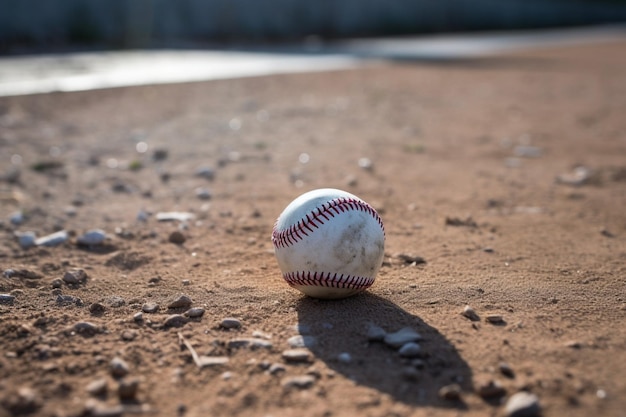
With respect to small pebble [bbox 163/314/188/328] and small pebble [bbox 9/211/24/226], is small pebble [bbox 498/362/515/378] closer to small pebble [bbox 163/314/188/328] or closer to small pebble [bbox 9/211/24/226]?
small pebble [bbox 163/314/188/328]

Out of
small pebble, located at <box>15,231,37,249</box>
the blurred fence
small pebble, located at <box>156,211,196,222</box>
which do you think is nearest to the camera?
small pebble, located at <box>15,231,37,249</box>

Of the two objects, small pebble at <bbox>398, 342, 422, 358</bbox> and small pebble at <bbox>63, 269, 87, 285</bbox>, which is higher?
small pebble at <bbox>63, 269, 87, 285</bbox>

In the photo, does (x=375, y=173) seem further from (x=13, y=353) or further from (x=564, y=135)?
(x=13, y=353)

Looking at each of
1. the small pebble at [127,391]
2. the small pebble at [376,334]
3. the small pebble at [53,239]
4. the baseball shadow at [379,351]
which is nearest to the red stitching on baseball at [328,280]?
the baseball shadow at [379,351]

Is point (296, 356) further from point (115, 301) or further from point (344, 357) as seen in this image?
point (115, 301)

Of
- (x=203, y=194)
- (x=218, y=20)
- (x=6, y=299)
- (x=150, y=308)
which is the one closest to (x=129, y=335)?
(x=150, y=308)

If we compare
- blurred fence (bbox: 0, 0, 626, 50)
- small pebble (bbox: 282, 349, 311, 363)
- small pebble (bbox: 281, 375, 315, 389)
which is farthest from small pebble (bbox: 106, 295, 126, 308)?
blurred fence (bbox: 0, 0, 626, 50)

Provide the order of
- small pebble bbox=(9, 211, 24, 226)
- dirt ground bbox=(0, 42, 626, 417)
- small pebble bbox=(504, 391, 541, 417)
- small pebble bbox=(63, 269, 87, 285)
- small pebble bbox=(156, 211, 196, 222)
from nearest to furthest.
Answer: small pebble bbox=(504, 391, 541, 417) → dirt ground bbox=(0, 42, 626, 417) → small pebble bbox=(63, 269, 87, 285) → small pebble bbox=(9, 211, 24, 226) → small pebble bbox=(156, 211, 196, 222)

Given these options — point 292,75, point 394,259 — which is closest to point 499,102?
point 292,75
